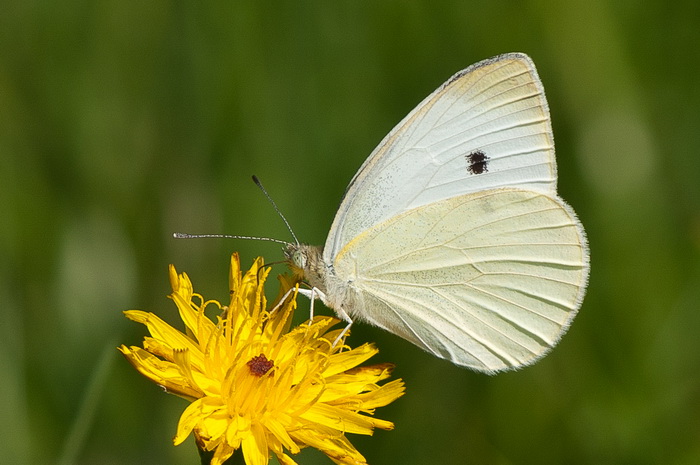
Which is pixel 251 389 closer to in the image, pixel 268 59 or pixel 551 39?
pixel 268 59

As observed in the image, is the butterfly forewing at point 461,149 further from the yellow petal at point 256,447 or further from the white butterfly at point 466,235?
the yellow petal at point 256,447

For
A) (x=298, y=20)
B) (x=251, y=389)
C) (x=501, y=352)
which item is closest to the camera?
(x=251, y=389)

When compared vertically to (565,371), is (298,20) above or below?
above

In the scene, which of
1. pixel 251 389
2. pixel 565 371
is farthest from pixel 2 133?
pixel 565 371

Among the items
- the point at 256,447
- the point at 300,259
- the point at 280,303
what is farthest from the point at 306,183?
the point at 256,447

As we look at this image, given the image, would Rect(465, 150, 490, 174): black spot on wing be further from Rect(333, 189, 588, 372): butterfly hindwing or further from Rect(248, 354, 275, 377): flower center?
Rect(248, 354, 275, 377): flower center

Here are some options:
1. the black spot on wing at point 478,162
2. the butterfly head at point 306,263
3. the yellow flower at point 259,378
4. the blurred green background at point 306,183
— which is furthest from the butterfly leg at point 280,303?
the black spot on wing at point 478,162
